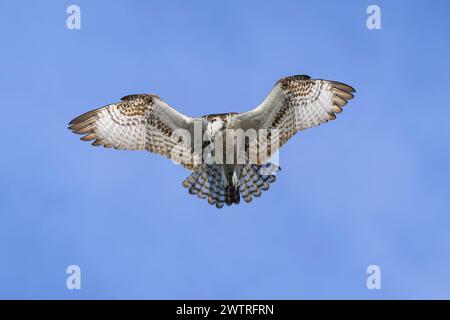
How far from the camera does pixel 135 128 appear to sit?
13047mm

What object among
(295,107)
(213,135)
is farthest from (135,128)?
(295,107)

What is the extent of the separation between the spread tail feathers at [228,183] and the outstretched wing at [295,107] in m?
0.39

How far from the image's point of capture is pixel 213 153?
1292 centimetres

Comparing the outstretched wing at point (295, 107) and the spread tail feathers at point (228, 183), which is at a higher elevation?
the outstretched wing at point (295, 107)

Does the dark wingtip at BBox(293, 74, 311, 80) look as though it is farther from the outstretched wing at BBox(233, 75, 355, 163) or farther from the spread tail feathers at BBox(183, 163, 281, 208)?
the spread tail feathers at BBox(183, 163, 281, 208)

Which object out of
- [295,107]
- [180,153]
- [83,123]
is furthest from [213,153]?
[83,123]

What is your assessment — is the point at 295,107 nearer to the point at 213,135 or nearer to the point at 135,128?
the point at 213,135

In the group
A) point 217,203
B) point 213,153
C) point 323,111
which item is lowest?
point 217,203

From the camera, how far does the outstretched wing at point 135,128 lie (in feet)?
42.6

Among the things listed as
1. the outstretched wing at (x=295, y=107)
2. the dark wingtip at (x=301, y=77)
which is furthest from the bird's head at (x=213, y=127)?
the dark wingtip at (x=301, y=77)

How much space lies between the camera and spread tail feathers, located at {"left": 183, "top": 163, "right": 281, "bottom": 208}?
43.4 feet

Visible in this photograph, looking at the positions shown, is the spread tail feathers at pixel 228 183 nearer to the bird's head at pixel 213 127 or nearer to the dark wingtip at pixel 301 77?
the bird's head at pixel 213 127

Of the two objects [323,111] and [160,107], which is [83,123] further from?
[323,111]

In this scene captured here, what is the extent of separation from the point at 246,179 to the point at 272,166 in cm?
62
